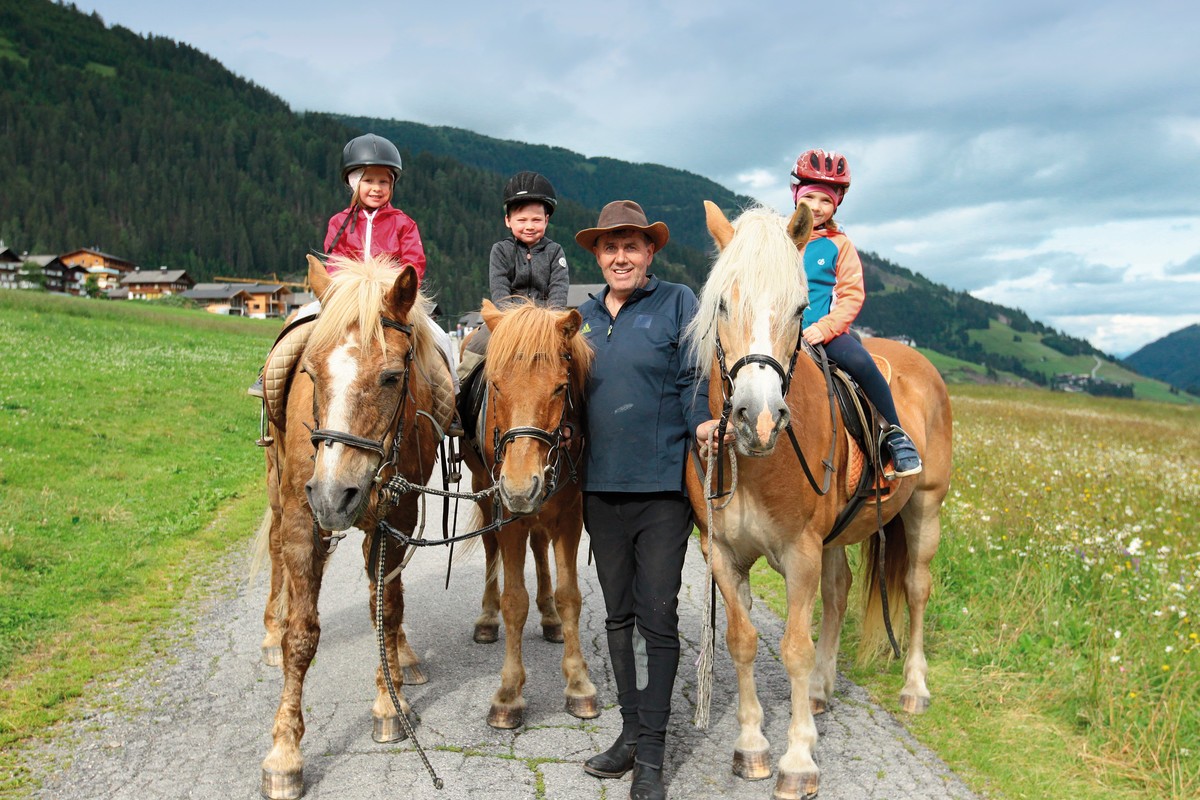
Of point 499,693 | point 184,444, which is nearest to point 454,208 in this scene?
point 184,444

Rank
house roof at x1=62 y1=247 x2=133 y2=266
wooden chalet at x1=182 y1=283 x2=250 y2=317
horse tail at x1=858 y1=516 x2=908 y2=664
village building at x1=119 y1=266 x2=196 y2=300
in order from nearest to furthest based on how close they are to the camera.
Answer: horse tail at x1=858 y1=516 x2=908 y2=664 → wooden chalet at x1=182 y1=283 x2=250 y2=317 → village building at x1=119 y1=266 x2=196 y2=300 → house roof at x1=62 y1=247 x2=133 y2=266

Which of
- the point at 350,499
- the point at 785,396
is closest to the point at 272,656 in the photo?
the point at 350,499

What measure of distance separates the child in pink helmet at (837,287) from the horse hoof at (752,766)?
5.79 ft

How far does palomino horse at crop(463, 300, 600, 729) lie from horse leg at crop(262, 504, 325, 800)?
104 centimetres

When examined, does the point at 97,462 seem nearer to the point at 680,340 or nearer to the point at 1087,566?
the point at 680,340

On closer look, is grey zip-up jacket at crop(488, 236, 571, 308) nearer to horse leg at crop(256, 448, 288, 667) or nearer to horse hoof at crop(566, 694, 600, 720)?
horse leg at crop(256, 448, 288, 667)

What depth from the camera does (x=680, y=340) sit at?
3.97 metres

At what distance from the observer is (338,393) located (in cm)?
351

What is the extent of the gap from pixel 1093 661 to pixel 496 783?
3562mm

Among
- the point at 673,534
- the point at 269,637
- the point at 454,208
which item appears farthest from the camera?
the point at 454,208

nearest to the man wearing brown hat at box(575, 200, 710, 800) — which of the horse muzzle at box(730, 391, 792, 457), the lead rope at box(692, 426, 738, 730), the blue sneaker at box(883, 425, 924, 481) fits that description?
the lead rope at box(692, 426, 738, 730)

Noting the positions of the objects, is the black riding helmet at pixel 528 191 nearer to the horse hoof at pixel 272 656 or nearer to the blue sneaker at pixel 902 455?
the blue sneaker at pixel 902 455

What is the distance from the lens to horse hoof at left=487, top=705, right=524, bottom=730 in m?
4.38

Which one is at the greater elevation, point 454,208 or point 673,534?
point 454,208
